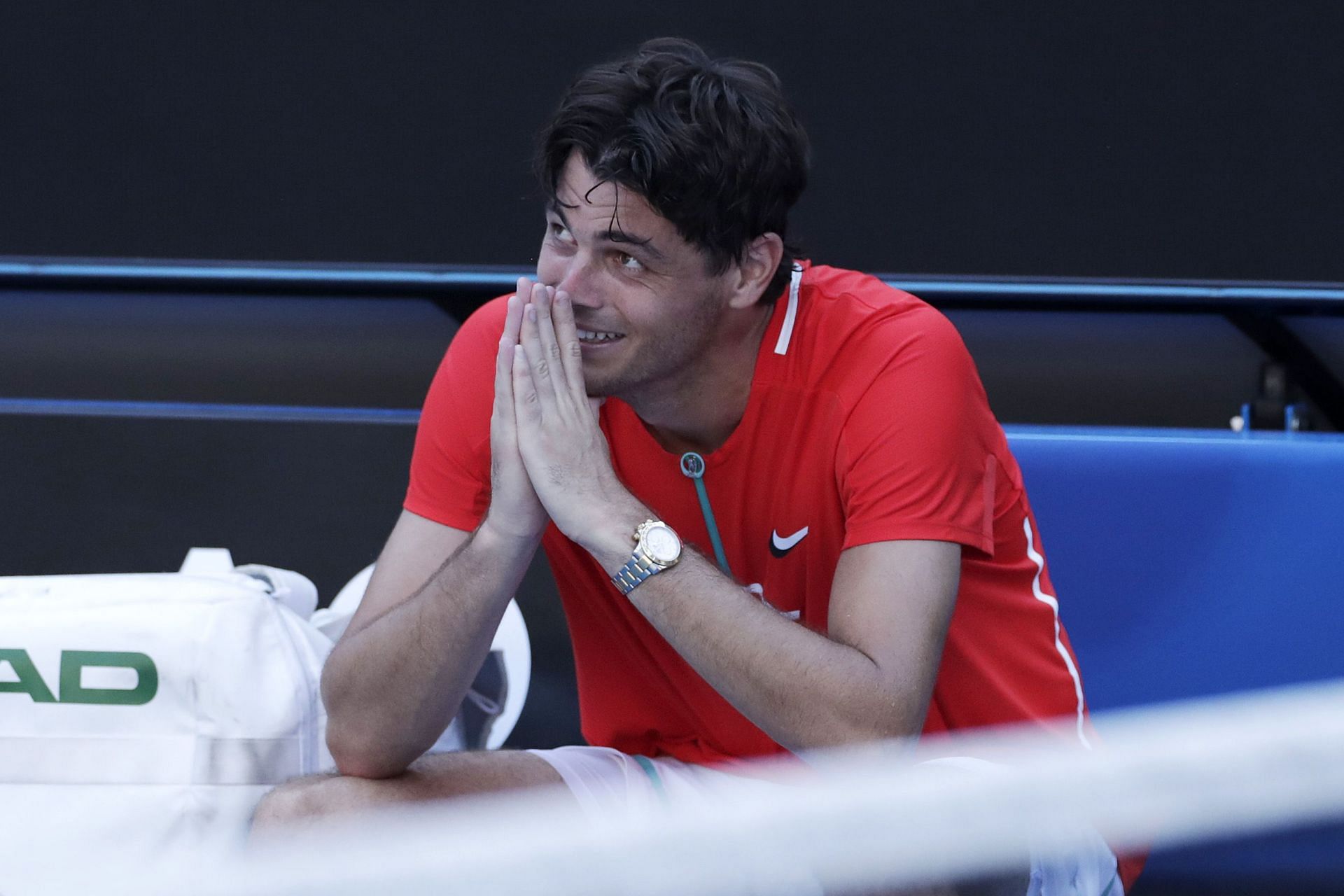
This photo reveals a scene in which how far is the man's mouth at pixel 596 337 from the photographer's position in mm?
1403

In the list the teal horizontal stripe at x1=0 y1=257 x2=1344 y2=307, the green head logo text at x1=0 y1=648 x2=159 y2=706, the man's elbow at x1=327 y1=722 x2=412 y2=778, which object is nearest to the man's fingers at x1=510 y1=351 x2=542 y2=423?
the man's elbow at x1=327 y1=722 x2=412 y2=778

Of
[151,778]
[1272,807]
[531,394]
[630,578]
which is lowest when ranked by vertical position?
[151,778]

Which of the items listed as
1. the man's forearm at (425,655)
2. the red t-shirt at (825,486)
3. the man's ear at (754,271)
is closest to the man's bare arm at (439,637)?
the man's forearm at (425,655)

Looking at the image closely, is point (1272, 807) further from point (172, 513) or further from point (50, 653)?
point (172, 513)

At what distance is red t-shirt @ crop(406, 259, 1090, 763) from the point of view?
1.33 metres

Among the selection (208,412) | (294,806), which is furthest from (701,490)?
(208,412)

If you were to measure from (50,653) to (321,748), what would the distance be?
1.13ft

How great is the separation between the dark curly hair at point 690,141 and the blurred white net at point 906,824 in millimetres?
1012

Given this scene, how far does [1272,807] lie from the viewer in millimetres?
383

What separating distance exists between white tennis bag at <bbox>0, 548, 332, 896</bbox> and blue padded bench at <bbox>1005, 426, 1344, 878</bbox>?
3.23 ft

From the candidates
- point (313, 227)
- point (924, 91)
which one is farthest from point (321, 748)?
point (924, 91)

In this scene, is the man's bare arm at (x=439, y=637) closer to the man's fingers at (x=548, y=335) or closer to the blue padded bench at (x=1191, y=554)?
the man's fingers at (x=548, y=335)

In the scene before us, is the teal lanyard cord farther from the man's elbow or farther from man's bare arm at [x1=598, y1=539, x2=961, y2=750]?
the man's elbow

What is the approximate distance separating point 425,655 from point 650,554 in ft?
0.84
